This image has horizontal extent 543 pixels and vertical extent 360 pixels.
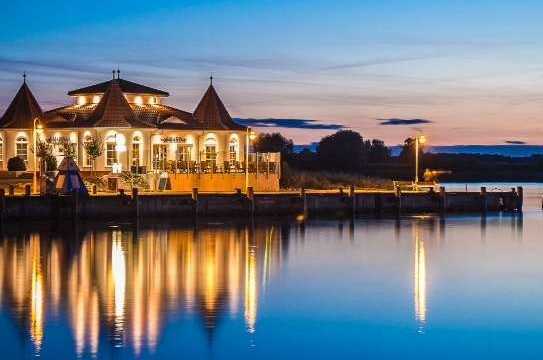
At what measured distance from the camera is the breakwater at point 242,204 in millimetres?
58969

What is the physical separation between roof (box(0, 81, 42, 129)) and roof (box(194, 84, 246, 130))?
35.4ft

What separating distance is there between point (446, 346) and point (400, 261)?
19.8 meters

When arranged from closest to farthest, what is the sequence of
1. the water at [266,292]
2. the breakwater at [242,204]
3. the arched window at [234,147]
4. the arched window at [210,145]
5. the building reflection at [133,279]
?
1. the water at [266,292]
2. the building reflection at [133,279]
3. the breakwater at [242,204]
4. the arched window at [210,145]
5. the arched window at [234,147]

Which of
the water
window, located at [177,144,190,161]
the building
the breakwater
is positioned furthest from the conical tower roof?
the water

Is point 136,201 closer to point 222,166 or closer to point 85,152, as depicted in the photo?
point 222,166

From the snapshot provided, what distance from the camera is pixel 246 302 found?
36156mm

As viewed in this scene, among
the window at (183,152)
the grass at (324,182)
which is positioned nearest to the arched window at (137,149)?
the window at (183,152)

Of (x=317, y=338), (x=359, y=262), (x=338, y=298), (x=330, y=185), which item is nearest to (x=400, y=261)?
(x=359, y=262)

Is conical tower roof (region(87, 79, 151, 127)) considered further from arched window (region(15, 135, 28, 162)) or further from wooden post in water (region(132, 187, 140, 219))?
wooden post in water (region(132, 187, 140, 219))

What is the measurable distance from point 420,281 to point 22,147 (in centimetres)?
4134

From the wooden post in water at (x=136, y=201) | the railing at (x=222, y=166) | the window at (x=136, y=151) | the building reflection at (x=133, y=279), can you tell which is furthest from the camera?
the window at (x=136, y=151)

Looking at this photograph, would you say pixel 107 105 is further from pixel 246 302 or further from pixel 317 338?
pixel 317 338

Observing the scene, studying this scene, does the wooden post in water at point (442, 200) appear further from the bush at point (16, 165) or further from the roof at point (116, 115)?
the bush at point (16, 165)

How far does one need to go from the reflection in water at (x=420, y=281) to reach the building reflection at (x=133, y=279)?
4.68 metres
